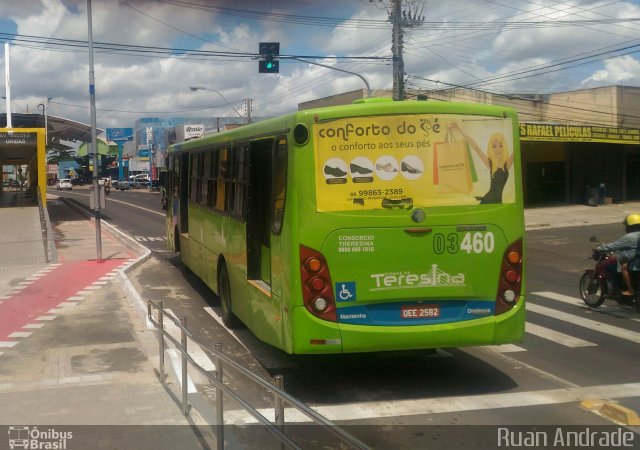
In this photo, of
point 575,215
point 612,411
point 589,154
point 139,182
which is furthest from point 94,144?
point 139,182

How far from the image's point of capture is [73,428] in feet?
19.7

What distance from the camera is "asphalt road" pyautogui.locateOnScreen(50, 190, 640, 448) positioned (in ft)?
20.8

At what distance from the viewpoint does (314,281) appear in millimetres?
6777

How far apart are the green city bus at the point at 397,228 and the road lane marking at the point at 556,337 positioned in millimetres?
2633

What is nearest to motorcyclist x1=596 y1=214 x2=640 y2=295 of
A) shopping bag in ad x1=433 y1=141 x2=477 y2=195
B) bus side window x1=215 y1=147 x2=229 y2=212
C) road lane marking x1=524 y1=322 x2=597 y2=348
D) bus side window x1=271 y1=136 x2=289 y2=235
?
road lane marking x1=524 y1=322 x2=597 y2=348

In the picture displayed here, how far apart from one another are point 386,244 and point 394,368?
6.79 feet

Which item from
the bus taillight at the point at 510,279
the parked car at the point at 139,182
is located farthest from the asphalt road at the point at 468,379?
the parked car at the point at 139,182

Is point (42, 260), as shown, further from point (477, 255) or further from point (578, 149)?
point (578, 149)

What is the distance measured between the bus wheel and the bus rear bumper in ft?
12.2

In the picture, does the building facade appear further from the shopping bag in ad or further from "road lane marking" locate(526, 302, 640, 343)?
the shopping bag in ad

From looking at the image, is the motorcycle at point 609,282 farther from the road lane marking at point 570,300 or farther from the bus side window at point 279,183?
the bus side window at point 279,183

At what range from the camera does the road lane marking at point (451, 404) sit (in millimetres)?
6531

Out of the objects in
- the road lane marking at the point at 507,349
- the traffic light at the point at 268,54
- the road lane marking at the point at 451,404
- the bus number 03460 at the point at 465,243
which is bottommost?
the road lane marking at the point at 451,404

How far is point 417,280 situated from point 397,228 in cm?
56
